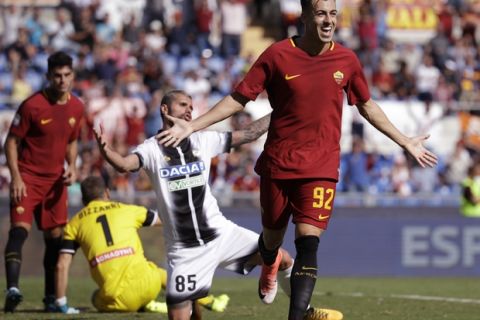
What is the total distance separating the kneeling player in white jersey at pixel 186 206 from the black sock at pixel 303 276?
3.86 ft

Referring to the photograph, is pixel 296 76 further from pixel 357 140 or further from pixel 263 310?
pixel 357 140

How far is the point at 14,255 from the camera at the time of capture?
12.7 metres

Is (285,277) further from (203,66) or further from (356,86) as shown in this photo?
(203,66)

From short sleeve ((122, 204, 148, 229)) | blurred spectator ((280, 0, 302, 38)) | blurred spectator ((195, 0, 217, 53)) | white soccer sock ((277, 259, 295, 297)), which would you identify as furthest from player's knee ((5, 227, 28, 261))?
blurred spectator ((280, 0, 302, 38))

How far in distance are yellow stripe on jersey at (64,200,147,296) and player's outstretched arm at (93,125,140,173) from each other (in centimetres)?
252

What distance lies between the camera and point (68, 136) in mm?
13172

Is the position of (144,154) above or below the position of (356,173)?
above

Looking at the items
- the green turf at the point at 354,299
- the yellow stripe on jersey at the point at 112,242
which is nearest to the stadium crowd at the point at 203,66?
the green turf at the point at 354,299

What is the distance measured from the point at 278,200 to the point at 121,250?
331cm

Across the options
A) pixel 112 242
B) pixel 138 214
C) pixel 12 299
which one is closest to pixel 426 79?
pixel 138 214

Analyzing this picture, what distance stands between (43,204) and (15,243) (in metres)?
0.60

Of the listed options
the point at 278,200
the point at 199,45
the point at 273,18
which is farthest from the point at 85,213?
the point at 273,18

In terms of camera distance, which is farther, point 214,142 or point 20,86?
point 20,86

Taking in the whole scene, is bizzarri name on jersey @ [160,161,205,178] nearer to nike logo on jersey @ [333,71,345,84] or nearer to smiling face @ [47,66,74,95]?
nike logo on jersey @ [333,71,345,84]
